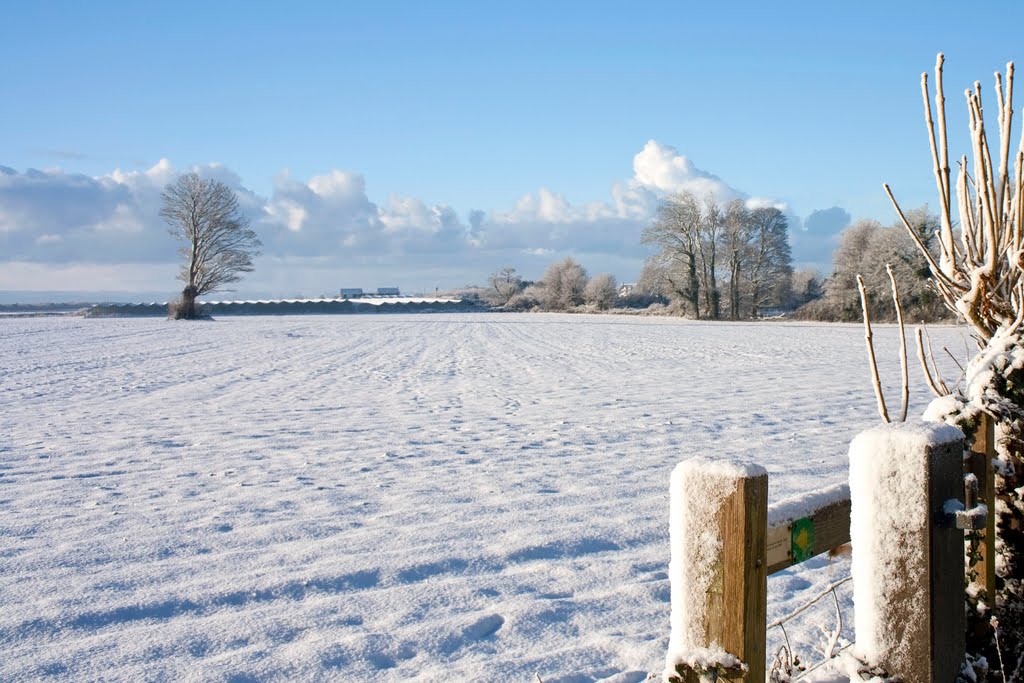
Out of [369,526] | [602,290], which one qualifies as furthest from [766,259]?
[369,526]

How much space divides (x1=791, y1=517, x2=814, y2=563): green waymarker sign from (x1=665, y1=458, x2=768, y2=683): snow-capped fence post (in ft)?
0.73

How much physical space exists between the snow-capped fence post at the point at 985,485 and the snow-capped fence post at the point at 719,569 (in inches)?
43.2

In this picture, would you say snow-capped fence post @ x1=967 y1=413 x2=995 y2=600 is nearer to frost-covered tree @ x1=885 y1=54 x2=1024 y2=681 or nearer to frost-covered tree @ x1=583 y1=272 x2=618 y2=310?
frost-covered tree @ x1=885 y1=54 x2=1024 y2=681

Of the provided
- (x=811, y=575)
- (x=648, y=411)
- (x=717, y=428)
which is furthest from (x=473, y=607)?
(x=648, y=411)

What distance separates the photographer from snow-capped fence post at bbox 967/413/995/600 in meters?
2.16

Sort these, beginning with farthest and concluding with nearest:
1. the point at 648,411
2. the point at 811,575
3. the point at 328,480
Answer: the point at 648,411, the point at 328,480, the point at 811,575

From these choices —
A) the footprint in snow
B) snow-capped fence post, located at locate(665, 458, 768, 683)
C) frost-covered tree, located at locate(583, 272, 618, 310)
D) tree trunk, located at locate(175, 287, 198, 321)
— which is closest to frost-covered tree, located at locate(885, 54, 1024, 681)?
snow-capped fence post, located at locate(665, 458, 768, 683)

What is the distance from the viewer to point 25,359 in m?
18.5

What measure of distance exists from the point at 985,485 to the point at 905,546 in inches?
26.1

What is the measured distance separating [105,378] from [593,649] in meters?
14.1

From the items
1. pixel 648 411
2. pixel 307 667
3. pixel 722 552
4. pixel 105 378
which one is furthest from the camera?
pixel 105 378

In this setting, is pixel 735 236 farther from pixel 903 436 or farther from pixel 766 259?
pixel 903 436

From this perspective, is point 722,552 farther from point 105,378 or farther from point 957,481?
point 105,378

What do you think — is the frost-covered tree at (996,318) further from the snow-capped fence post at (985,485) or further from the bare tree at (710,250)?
the bare tree at (710,250)
